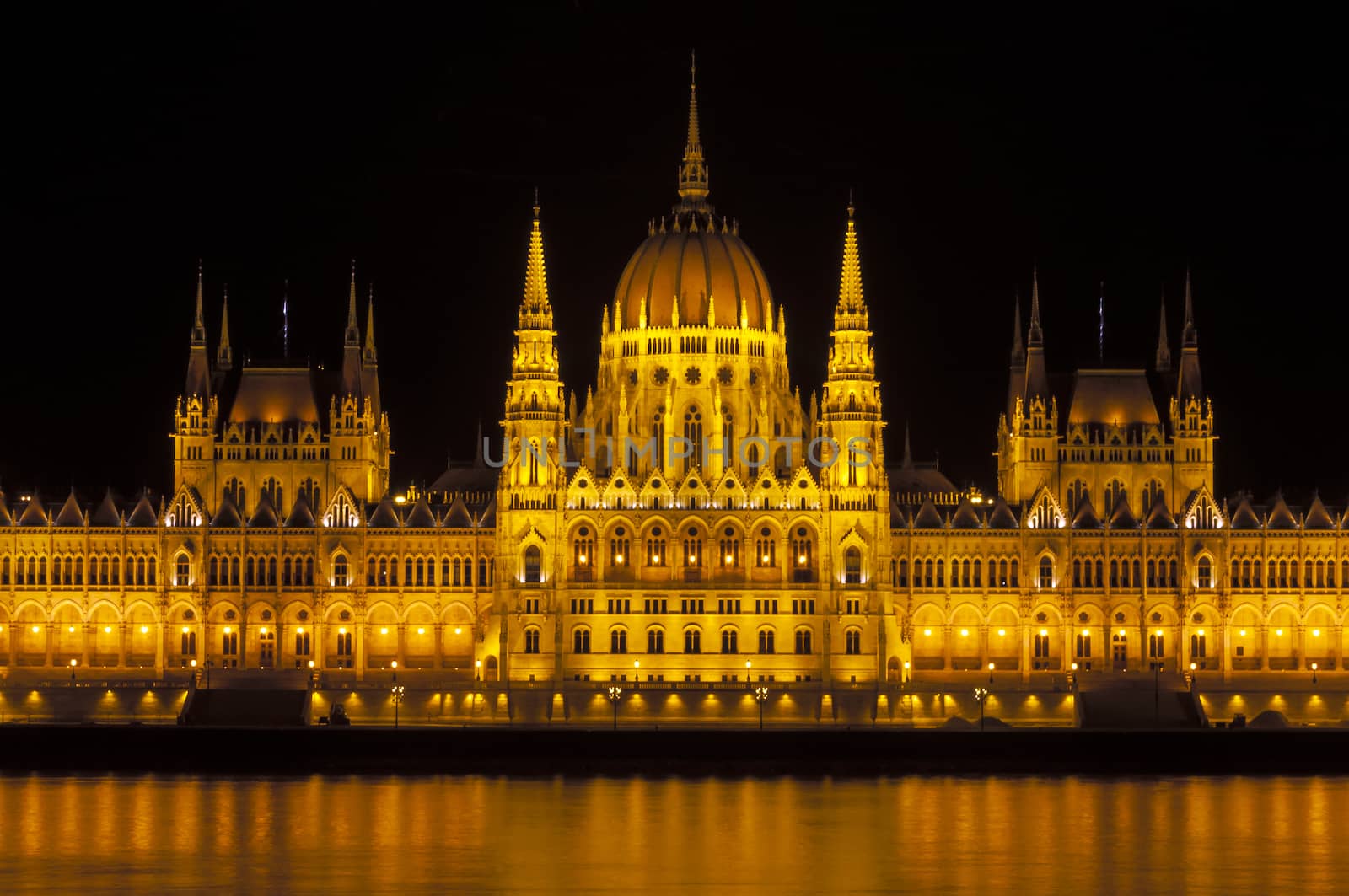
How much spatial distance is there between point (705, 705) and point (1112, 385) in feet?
111

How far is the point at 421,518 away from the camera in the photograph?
192375mm

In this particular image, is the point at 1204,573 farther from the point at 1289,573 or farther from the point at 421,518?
the point at 421,518

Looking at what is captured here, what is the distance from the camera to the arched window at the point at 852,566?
185 m

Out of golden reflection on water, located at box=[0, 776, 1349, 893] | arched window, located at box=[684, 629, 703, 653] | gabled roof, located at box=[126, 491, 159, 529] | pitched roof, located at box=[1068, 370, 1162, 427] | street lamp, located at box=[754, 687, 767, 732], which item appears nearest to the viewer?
golden reflection on water, located at box=[0, 776, 1349, 893]

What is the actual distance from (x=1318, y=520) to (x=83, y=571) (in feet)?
196

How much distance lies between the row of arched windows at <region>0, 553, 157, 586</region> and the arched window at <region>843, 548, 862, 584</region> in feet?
112

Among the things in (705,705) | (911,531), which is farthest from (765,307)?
(705,705)

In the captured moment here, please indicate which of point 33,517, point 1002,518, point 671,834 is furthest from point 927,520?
point 671,834

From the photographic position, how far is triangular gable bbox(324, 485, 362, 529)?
7580 inches

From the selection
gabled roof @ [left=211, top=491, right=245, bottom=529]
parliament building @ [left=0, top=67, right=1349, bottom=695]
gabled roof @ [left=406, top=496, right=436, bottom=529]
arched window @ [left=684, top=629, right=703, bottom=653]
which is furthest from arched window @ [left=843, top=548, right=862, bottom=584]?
gabled roof @ [left=211, top=491, right=245, bottom=529]

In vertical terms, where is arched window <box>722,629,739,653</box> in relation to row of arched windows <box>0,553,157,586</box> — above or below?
below

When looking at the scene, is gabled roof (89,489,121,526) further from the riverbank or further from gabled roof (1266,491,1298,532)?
gabled roof (1266,491,1298,532)

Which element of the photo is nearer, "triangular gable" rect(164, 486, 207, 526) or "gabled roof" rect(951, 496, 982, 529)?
"gabled roof" rect(951, 496, 982, 529)

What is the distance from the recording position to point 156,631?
191500 millimetres
